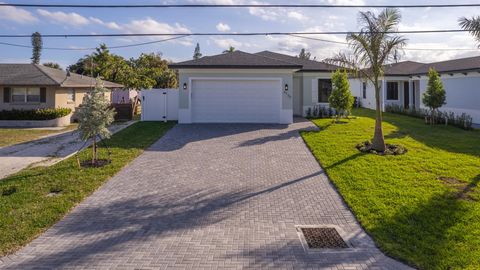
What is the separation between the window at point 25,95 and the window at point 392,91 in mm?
Answer: 25748

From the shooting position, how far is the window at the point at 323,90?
82.8 feet

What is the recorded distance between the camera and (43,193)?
8570mm

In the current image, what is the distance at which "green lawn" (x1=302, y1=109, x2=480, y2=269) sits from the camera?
5.90 meters

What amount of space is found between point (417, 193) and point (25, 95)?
78.5 feet

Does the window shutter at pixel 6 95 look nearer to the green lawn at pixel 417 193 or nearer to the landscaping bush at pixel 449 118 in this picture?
the green lawn at pixel 417 193

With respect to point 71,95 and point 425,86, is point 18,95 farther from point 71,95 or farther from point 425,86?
point 425,86

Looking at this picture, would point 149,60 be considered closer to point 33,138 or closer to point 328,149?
point 33,138

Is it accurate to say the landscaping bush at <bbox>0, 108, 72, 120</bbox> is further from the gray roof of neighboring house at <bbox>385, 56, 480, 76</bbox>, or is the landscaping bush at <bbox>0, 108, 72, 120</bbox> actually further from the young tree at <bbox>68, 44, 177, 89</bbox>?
the gray roof of neighboring house at <bbox>385, 56, 480, 76</bbox>

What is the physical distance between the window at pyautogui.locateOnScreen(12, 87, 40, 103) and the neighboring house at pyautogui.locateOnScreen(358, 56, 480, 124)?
Answer: 64.8 ft

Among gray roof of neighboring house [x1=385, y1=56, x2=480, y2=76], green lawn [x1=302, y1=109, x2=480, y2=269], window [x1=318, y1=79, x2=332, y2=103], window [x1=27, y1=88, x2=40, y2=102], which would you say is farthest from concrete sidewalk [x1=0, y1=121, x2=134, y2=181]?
gray roof of neighboring house [x1=385, y1=56, x2=480, y2=76]

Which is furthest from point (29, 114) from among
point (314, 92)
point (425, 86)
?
point (425, 86)

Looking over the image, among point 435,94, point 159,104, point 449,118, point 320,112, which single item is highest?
point 435,94

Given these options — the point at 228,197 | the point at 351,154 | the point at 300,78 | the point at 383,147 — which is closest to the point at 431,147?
the point at 383,147

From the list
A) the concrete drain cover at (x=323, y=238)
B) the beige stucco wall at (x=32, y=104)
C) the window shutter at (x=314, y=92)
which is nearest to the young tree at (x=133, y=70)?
the beige stucco wall at (x=32, y=104)
